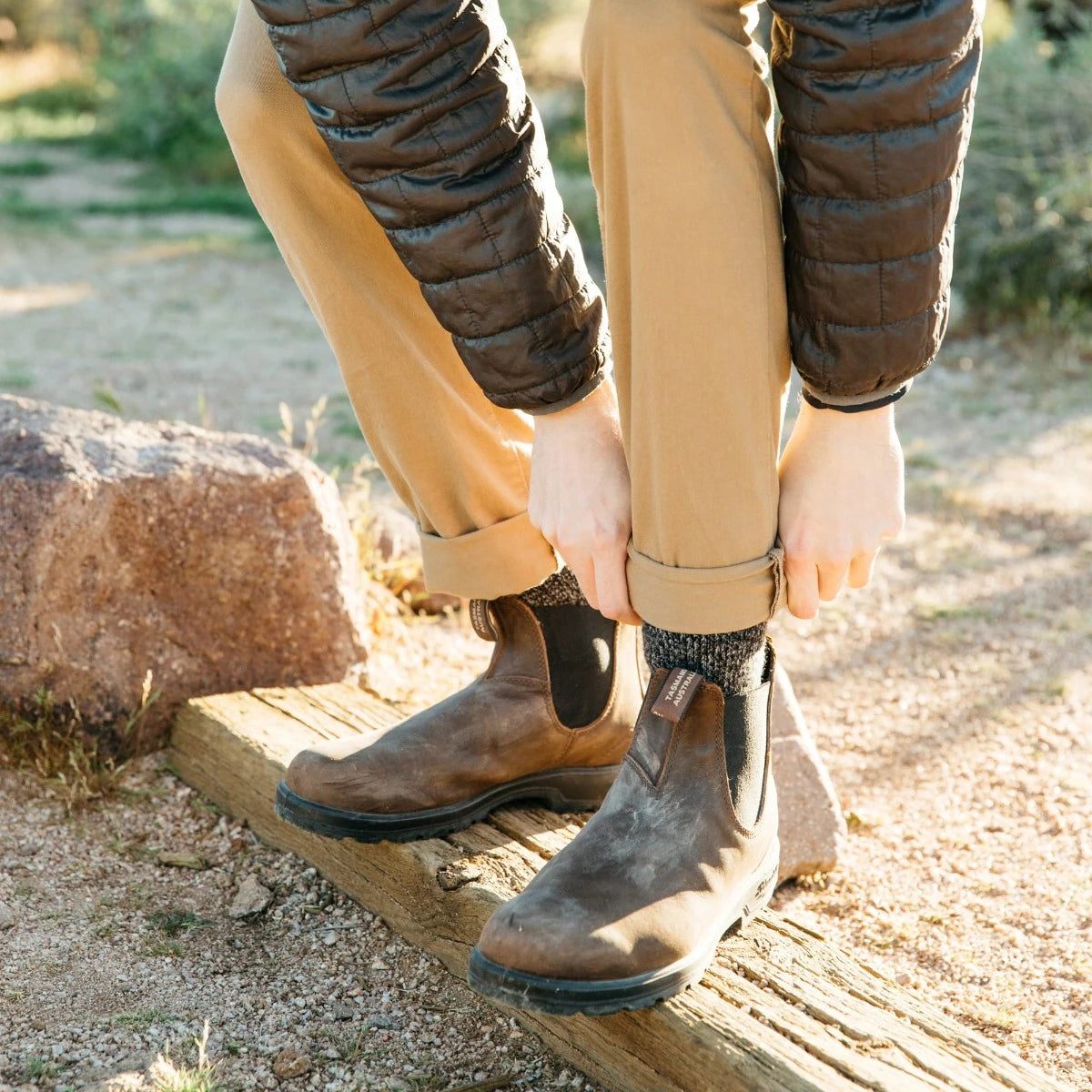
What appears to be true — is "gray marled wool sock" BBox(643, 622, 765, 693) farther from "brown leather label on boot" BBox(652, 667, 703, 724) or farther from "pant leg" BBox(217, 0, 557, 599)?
"pant leg" BBox(217, 0, 557, 599)

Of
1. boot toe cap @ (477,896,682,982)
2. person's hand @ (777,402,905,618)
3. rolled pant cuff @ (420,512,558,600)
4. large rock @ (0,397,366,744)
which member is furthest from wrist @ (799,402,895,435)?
large rock @ (0,397,366,744)

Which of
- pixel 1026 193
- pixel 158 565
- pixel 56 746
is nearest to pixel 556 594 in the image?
pixel 158 565

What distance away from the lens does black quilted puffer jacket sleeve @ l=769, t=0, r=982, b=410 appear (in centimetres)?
112

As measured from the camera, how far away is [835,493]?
130cm

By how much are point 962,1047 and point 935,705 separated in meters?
1.22

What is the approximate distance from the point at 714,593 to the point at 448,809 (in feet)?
1.69

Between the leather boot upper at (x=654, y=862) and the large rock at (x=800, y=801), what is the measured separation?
422 millimetres

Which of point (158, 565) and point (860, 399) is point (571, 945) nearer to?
point (860, 399)

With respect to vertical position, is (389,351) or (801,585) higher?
(389,351)

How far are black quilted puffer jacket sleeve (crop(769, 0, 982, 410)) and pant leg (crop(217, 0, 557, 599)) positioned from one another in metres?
0.45

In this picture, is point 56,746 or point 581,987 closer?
point 581,987

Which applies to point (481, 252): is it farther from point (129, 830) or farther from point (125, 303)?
point (125, 303)

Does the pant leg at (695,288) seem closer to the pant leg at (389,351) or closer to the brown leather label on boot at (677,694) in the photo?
the brown leather label on boot at (677,694)

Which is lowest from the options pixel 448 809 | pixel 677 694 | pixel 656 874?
pixel 448 809
